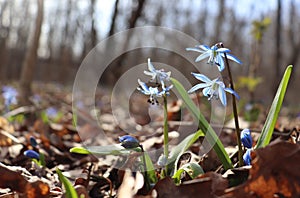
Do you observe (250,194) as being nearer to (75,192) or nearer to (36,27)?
(75,192)

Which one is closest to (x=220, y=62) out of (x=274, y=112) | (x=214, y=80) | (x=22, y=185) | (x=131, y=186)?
(x=214, y=80)

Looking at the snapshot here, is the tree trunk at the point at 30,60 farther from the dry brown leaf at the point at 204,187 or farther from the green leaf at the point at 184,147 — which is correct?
the dry brown leaf at the point at 204,187

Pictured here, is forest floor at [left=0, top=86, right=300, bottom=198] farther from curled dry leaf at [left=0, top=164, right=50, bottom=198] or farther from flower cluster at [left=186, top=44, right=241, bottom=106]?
flower cluster at [left=186, top=44, right=241, bottom=106]

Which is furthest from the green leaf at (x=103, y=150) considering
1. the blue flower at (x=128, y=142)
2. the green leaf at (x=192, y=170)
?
the green leaf at (x=192, y=170)

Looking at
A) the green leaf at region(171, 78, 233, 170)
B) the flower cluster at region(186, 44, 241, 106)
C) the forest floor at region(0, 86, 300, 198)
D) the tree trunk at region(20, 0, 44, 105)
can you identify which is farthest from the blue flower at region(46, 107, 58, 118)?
the flower cluster at region(186, 44, 241, 106)

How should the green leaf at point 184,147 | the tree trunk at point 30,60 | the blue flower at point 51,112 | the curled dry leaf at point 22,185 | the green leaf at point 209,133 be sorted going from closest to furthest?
1. the curled dry leaf at point 22,185
2. the green leaf at point 209,133
3. the green leaf at point 184,147
4. the tree trunk at point 30,60
5. the blue flower at point 51,112

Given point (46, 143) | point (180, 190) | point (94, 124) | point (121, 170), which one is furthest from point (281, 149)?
point (94, 124)
